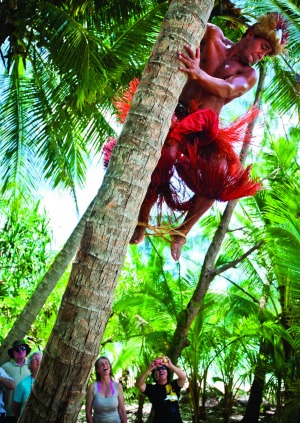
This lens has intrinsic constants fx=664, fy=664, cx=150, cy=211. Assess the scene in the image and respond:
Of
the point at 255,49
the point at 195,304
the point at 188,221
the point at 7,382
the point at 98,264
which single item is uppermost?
the point at 255,49

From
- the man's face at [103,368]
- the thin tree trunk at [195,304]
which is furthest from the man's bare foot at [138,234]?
the thin tree trunk at [195,304]

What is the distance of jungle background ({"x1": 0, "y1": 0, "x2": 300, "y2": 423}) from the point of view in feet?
23.5

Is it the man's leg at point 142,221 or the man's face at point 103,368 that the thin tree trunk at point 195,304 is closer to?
the man's face at point 103,368

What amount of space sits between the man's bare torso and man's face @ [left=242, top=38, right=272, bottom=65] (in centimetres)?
4

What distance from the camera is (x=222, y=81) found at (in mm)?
3326

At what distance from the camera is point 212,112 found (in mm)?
3400

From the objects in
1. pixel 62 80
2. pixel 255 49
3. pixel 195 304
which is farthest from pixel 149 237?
pixel 255 49

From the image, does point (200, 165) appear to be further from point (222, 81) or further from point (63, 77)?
point (63, 77)

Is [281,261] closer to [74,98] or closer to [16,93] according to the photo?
[74,98]

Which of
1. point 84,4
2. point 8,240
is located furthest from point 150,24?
point 8,240

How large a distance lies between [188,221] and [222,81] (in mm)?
814

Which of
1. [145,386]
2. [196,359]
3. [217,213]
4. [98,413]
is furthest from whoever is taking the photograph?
[217,213]

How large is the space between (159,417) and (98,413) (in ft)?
1.66

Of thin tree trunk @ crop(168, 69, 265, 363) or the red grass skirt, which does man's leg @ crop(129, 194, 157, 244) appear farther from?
thin tree trunk @ crop(168, 69, 265, 363)
